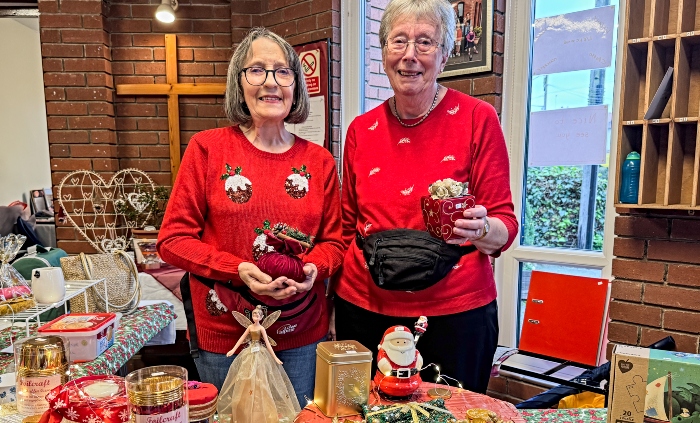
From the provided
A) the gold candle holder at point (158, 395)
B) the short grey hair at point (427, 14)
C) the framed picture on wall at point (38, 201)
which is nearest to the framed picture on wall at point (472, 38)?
the short grey hair at point (427, 14)

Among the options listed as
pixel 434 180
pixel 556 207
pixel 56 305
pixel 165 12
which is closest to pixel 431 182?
pixel 434 180

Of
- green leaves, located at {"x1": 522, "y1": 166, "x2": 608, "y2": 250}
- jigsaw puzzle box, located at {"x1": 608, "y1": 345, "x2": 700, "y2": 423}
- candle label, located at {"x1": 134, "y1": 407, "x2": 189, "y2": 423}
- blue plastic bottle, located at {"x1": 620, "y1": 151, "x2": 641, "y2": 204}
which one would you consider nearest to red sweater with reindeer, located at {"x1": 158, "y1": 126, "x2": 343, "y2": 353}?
candle label, located at {"x1": 134, "y1": 407, "x2": 189, "y2": 423}

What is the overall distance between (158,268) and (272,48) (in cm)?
197

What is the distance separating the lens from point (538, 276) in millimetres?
2258

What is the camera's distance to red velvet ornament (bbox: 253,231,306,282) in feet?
3.74

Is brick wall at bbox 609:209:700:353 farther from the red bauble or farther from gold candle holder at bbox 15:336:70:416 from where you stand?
gold candle holder at bbox 15:336:70:416

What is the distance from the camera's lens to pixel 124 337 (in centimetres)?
167

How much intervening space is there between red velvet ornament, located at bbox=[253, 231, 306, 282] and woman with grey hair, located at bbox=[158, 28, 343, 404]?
0.07 m

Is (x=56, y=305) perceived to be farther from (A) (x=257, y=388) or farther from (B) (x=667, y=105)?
(B) (x=667, y=105)

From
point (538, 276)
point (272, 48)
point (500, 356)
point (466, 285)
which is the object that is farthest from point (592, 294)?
point (272, 48)

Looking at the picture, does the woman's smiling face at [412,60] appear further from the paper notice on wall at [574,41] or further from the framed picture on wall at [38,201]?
the framed picture on wall at [38,201]

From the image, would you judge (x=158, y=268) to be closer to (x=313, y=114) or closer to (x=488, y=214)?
(x=313, y=114)

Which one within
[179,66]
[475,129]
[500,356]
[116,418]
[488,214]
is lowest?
[500,356]

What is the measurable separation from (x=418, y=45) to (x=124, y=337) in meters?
1.35
